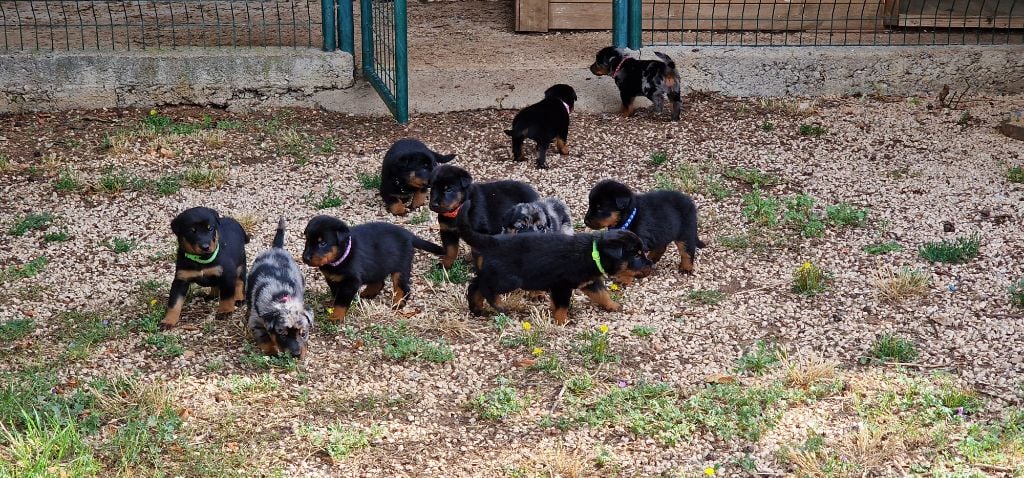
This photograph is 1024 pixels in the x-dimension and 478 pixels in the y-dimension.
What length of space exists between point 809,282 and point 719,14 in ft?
20.3

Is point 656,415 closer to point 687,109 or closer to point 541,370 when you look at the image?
point 541,370

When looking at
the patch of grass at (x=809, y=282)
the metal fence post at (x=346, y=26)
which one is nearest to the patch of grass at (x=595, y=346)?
the patch of grass at (x=809, y=282)

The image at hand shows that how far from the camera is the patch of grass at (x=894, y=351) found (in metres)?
6.30

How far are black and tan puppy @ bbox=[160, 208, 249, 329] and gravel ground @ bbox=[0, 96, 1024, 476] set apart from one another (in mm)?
173

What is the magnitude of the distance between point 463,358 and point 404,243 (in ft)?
3.25

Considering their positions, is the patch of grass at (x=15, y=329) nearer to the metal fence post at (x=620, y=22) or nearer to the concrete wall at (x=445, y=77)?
the concrete wall at (x=445, y=77)

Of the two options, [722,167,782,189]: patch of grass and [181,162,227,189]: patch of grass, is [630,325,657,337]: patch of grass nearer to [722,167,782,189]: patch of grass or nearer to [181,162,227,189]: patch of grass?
[722,167,782,189]: patch of grass

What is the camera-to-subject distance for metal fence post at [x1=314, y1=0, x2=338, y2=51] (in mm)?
11008

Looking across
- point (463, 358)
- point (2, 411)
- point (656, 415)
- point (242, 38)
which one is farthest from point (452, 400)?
point (242, 38)

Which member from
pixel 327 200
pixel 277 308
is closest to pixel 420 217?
pixel 327 200

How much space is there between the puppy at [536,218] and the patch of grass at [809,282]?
150 centimetres

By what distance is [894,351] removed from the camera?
20.7 feet

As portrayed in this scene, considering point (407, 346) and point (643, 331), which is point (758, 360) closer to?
point (643, 331)

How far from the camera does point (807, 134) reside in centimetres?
1050
